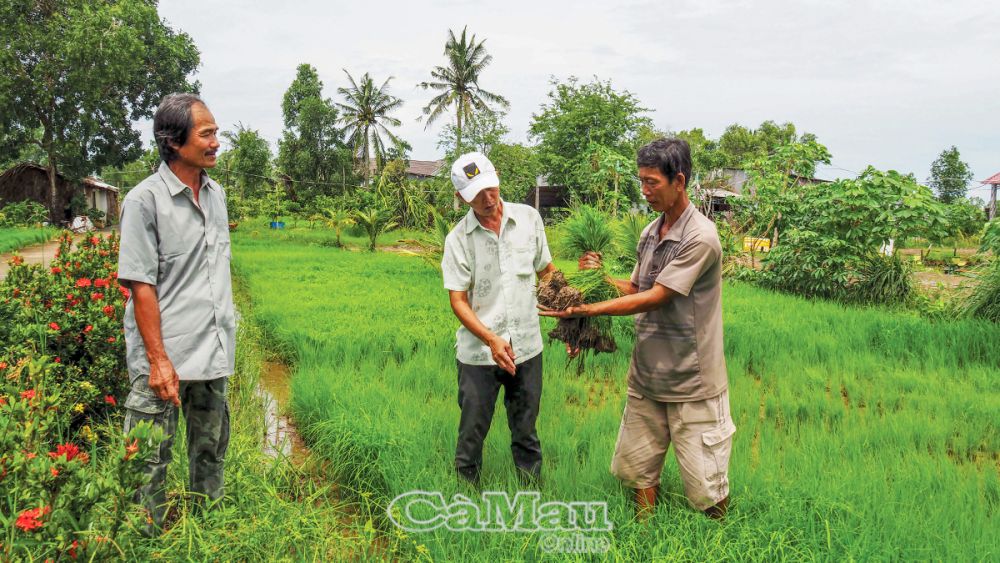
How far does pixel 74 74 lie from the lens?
2270 centimetres

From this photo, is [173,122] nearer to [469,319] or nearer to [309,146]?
[469,319]

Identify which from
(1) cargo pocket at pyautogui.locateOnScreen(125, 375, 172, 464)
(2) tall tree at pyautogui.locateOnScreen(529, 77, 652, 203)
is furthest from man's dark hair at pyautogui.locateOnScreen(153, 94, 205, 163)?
(2) tall tree at pyautogui.locateOnScreen(529, 77, 652, 203)

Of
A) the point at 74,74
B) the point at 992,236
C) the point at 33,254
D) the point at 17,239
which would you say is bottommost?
the point at 33,254

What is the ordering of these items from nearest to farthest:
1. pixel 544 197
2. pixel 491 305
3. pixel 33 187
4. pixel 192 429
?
pixel 192 429 < pixel 491 305 < pixel 33 187 < pixel 544 197

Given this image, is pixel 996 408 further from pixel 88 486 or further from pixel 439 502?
pixel 88 486

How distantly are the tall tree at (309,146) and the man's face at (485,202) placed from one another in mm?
29502

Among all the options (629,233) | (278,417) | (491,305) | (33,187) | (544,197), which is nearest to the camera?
(491,305)

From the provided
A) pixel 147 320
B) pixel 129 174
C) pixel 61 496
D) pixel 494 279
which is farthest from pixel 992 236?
pixel 129 174

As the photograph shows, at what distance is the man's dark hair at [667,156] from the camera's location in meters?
2.13

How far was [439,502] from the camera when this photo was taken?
100 inches

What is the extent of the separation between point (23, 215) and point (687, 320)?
25965mm

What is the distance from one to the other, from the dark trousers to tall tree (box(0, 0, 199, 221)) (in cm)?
2560

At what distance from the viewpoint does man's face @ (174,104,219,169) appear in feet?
6.97

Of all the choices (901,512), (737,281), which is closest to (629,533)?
(901,512)
